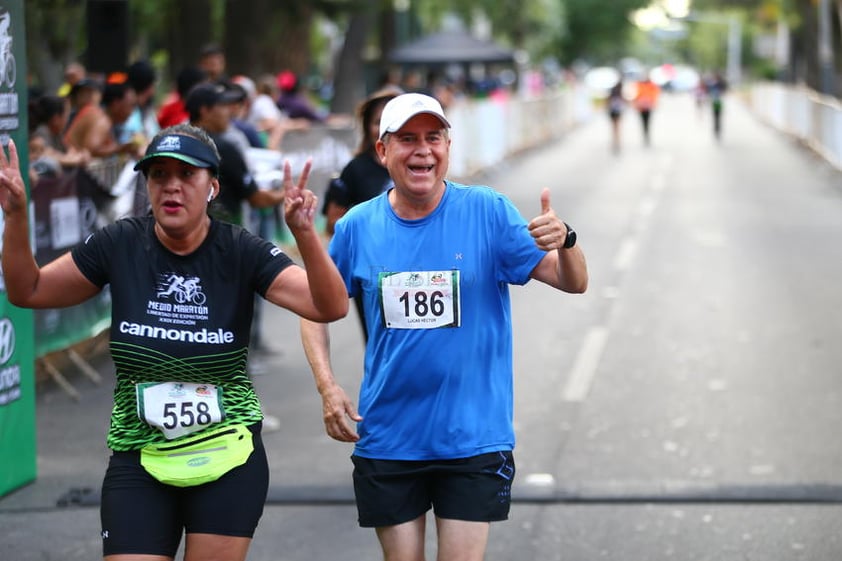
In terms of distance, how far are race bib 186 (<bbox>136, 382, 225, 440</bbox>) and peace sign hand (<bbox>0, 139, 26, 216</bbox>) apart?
0.60m

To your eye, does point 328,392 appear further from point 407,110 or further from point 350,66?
point 350,66

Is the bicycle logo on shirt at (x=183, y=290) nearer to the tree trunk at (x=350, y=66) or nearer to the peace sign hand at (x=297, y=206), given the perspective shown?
the peace sign hand at (x=297, y=206)

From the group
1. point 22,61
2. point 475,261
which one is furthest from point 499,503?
point 22,61

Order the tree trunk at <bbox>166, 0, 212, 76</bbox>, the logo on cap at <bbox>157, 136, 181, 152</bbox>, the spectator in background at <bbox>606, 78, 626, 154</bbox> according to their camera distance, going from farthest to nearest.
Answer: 1. the spectator in background at <bbox>606, 78, 626, 154</bbox>
2. the tree trunk at <bbox>166, 0, 212, 76</bbox>
3. the logo on cap at <bbox>157, 136, 181, 152</bbox>

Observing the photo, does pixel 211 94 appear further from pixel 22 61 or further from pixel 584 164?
pixel 584 164

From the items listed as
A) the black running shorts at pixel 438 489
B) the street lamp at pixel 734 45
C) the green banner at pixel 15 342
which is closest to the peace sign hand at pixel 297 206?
the black running shorts at pixel 438 489

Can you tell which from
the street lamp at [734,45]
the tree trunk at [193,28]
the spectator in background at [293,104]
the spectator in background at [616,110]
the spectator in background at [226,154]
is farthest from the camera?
the street lamp at [734,45]

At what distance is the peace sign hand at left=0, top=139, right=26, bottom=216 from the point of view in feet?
13.0

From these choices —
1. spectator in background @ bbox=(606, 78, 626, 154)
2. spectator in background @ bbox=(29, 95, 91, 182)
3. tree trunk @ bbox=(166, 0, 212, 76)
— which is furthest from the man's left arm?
spectator in background @ bbox=(606, 78, 626, 154)

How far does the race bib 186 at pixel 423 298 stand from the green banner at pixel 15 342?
3178mm

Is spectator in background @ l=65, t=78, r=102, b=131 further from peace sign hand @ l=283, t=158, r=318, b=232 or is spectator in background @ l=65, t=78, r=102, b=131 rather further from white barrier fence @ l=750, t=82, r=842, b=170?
white barrier fence @ l=750, t=82, r=842, b=170

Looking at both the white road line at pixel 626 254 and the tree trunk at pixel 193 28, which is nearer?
the white road line at pixel 626 254

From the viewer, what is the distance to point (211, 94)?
827 cm

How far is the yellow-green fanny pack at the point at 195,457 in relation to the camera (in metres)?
4.14
